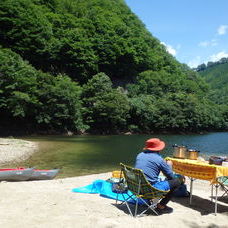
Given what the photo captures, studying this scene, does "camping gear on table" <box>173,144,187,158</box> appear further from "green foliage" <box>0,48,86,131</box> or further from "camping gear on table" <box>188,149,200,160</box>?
"green foliage" <box>0,48,86,131</box>

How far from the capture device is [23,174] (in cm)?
1162

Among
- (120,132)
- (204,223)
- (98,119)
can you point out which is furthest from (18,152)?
(120,132)

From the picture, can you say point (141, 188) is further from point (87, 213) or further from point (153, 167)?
point (87, 213)

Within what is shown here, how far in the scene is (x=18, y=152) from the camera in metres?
22.6

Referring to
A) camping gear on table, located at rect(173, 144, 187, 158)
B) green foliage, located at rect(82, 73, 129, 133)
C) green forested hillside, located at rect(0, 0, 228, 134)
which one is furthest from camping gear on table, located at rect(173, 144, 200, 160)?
green foliage, located at rect(82, 73, 129, 133)

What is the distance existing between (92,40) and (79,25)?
6.29 meters

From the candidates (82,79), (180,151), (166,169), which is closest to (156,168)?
(166,169)

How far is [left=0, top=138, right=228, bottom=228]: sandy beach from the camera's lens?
18.0 feet

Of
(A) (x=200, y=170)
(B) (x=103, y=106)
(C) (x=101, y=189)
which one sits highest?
(B) (x=103, y=106)

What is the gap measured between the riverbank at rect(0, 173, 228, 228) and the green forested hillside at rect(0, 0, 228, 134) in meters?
37.3

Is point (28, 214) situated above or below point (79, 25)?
below

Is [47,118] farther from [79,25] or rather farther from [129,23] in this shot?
[129,23]

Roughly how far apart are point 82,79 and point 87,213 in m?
61.8

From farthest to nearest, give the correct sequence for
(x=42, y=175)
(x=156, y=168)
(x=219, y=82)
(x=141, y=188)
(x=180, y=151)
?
(x=219, y=82)
(x=42, y=175)
(x=180, y=151)
(x=156, y=168)
(x=141, y=188)
